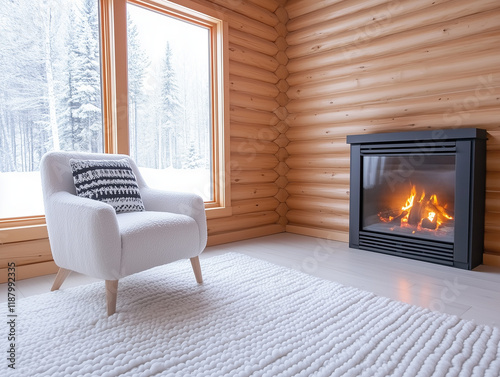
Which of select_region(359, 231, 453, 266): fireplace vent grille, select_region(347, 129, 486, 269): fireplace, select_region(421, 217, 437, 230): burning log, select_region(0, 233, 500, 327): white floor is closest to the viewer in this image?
select_region(0, 233, 500, 327): white floor

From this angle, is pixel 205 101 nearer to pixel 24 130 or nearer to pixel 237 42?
pixel 237 42

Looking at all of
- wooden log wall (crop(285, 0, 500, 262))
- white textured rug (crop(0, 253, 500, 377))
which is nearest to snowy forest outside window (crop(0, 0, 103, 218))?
white textured rug (crop(0, 253, 500, 377))

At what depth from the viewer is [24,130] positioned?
251cm

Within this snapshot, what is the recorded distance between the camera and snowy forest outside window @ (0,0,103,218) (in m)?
2.45

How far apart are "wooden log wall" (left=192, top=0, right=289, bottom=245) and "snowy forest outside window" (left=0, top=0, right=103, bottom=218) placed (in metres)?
1.30

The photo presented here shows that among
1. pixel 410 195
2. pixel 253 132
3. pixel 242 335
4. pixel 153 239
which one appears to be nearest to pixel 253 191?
pixel 253 132

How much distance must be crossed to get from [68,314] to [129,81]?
189 centimetres

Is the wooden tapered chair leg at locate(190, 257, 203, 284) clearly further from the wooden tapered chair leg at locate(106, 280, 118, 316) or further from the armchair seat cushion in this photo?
the wooden tapered chair leg at locate(106, 280, 118, 316)

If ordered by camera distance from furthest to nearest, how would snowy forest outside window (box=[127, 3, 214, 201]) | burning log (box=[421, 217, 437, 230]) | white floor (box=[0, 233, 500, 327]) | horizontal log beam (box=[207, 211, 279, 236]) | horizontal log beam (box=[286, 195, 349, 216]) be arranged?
horizontal log beam (box=[286, 195, 349, 216]) → horizontal log beam (box=[207, 211, 279, 236]) → snowy forest outside window (box=[127, 3, 214, 201]) → burning log (box=[421, 217, 437, 230]) → white floor (box=[0, 233, 500, 327])

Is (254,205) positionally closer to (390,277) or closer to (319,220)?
(319,220)

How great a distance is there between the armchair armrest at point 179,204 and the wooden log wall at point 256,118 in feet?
3.74

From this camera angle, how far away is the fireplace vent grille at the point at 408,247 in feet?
8.95

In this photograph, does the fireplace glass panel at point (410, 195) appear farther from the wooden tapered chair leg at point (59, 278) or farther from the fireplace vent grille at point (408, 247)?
the wooden tapered chair leg at point (59, 278)

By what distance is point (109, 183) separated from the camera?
86.2 inches
